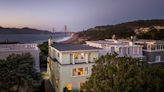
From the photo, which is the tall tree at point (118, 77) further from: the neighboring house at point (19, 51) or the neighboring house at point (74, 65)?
the neighboring house at point (19, 51)

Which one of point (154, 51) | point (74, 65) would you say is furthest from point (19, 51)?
point (154, 51)

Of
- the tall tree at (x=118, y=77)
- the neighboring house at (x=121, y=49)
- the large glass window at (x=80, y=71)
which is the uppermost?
the neighboring house at (x=121, y=49)

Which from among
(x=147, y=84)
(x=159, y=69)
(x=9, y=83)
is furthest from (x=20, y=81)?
(x=159, y=69)

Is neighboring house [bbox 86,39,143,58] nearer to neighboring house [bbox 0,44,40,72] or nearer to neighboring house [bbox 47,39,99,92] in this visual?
neighboring house [bbox 47,39,99,92]

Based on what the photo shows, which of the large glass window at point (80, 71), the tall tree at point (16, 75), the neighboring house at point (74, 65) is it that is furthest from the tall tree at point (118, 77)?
the large glass window at point (80, 71)

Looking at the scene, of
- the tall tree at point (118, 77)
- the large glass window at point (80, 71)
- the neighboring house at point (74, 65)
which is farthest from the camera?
the large glass window at point (80, 71)

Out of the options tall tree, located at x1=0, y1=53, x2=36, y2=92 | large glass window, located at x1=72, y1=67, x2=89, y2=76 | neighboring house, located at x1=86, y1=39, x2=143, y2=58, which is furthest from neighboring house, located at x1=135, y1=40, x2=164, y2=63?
tall tree, located at x1=0, y1=53, x2=36, y2=92
